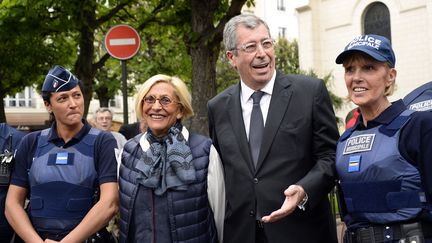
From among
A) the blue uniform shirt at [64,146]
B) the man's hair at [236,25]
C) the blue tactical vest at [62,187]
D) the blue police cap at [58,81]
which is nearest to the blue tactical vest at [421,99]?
the man's hair at [236,25]

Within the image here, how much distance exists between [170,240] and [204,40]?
19.0 ft

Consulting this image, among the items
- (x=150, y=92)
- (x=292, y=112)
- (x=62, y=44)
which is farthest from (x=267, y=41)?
(x=62, y=44)

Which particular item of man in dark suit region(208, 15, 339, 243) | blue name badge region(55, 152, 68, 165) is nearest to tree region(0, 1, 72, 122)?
blue name badge region(55, 152, 68, 165)

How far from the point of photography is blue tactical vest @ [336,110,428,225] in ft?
9.65

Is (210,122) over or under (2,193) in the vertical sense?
over

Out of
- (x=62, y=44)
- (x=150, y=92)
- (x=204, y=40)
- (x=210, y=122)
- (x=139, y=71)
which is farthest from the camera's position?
(x=139, y=71)

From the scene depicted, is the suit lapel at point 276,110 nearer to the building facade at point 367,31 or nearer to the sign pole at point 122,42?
the sign pole at point 122,42

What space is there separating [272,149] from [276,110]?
0.27 metres

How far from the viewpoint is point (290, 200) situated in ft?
10.6

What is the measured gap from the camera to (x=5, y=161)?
158 inches

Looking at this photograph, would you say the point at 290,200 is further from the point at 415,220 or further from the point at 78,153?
the point at 78,153

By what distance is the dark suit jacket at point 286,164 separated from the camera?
3523mm

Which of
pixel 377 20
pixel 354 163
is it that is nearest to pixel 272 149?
pixel 354 163

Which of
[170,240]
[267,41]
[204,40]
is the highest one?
[204,40]
